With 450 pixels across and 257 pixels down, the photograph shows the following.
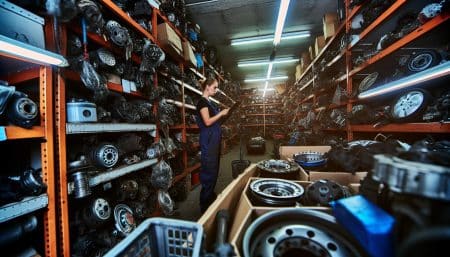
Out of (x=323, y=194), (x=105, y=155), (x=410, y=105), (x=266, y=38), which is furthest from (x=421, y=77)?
(x=266, y=38)

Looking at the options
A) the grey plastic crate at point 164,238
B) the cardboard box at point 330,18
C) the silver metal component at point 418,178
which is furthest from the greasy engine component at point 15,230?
the cardboard box at point 330,18

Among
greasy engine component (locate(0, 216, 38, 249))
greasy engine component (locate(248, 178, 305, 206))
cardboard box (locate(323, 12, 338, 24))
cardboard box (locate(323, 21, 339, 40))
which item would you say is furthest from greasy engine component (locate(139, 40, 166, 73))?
cardboard box (locate(323, 12, 338, 24))

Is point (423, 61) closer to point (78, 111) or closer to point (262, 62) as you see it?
point (78, 111)

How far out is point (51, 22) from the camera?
1.21 metres

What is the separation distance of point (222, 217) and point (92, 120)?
1.34m

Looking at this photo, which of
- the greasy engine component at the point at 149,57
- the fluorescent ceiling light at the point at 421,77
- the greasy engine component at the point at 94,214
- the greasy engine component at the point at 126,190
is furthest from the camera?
the greasy engine component at the point at 149,57

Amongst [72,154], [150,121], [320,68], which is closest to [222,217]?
[72,154]

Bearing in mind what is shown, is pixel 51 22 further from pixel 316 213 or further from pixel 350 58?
pixel 350 58

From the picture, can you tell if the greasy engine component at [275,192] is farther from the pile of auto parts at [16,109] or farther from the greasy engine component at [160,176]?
the greasy engine component at [160,176]

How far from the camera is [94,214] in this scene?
1.40 meters

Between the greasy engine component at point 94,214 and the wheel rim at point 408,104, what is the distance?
266 centimetres

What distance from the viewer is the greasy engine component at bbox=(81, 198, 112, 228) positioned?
1407mm

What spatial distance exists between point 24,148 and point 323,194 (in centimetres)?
199

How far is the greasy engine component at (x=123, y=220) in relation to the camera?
158 cm
